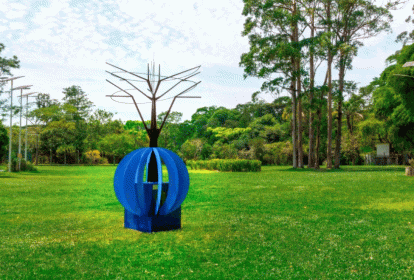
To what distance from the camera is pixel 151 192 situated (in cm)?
727

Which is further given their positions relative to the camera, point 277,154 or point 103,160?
point 103,160

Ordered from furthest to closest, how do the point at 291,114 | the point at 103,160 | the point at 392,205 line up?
the point at 103,160, the point at 291,114, the point at 392,205

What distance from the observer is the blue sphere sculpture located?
7199 mm

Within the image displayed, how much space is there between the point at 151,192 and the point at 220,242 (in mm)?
1578

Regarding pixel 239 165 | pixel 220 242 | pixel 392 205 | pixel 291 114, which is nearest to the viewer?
pixel 220 242

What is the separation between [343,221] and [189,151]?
37838mm

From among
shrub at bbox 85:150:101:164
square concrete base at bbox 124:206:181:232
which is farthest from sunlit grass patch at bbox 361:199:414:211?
shrub at bbox 85:150:101:164

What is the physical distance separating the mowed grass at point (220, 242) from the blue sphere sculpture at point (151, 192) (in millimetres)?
249

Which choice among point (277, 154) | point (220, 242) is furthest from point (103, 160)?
point (220, 242)

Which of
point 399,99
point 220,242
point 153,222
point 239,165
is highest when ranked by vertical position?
point 399,99

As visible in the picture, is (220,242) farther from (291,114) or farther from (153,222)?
(291,114)

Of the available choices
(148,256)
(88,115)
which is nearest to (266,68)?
(148,256)

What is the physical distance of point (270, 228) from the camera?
766cm

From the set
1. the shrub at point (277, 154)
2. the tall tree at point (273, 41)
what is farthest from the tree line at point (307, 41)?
the shrub at point (277, 154)
